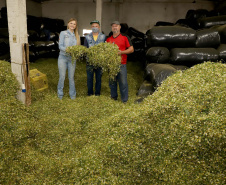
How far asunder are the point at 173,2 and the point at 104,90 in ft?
28.7

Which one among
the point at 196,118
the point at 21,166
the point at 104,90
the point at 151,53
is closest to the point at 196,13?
the point at 151,53

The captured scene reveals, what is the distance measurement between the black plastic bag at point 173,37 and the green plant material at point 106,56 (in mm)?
1441

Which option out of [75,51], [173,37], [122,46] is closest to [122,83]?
Result: [122,46]

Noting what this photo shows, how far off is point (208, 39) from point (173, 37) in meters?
0.78

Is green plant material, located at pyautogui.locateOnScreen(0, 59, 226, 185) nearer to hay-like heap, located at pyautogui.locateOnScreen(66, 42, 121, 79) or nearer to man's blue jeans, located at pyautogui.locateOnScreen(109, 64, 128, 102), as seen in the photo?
hay-like heap, located at pyautogui.locateOnScreen(66, 42, 121, 79)

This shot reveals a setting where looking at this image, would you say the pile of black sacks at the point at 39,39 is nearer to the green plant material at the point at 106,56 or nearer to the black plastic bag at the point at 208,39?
the green plant material at the point at 106,56

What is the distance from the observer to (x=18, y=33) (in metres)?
3.32

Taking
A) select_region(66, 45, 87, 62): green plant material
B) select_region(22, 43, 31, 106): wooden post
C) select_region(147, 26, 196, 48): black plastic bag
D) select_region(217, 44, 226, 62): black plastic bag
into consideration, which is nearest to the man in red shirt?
select_region(66, 45, 87, 62): green plant material

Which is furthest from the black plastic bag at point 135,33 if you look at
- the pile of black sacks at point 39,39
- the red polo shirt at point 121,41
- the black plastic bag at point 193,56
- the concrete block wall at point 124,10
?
the red polo shirt at point 121,41

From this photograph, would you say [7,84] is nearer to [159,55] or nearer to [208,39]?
[159,55]

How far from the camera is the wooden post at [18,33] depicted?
3.25 metres

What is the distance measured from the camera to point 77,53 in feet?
11.9

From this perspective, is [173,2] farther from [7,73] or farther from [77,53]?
[7,73]

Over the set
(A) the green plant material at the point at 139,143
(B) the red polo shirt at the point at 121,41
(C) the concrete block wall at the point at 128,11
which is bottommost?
(A) the green plant material at the point at 139,143
